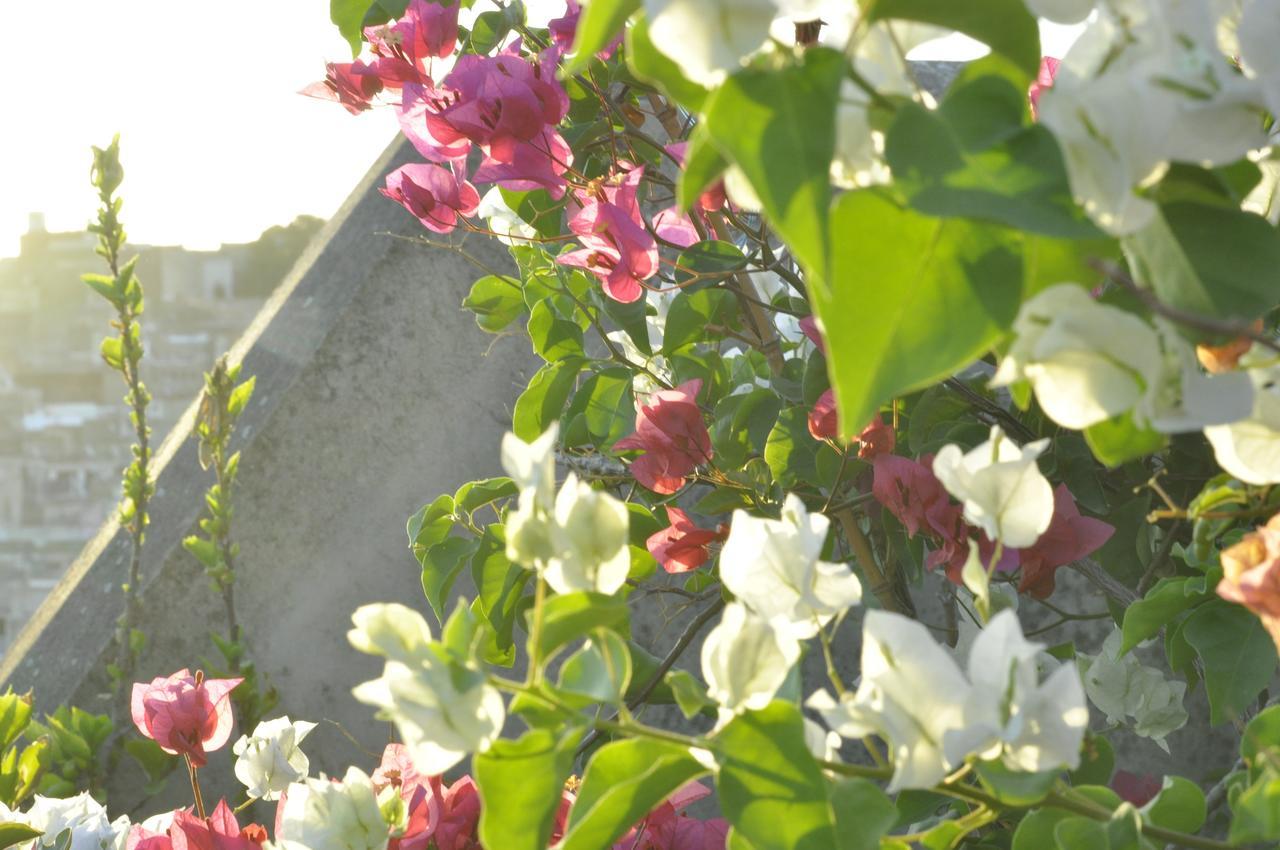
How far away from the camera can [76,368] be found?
12.8 meters

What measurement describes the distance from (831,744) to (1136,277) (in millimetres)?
220

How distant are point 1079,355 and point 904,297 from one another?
58 mm

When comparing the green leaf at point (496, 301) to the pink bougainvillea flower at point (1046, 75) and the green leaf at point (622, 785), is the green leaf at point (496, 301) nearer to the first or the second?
the pink bougainvillea flower at point (1046, 75)

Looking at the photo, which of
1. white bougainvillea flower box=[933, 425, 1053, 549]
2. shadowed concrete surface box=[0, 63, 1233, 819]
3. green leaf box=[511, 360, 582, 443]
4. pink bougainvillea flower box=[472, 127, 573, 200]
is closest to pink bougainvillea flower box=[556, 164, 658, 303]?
pink bougainvillea flower box=[472, 127, 573, 200]

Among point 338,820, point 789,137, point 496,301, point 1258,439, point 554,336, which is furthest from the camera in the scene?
point 496,301

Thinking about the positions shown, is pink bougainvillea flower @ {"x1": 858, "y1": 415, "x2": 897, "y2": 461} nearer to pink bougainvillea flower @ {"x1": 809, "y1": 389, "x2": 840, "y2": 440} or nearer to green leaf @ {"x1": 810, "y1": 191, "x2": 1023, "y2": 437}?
pink bougainvillea flower @ {"x1": 809, "y1": 389, "x2": 840, "y2": 440}

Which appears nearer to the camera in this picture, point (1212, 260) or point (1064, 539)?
point (1212, 260)

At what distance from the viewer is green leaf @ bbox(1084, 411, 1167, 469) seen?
1.28 ft

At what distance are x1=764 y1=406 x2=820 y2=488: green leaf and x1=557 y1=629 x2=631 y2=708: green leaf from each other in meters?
0.57

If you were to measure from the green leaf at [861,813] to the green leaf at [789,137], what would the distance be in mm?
195

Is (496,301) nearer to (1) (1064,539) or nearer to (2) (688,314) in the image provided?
(2) (688,314)

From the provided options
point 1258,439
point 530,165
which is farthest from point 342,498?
point 1258,439

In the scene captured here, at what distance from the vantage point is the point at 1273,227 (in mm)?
377

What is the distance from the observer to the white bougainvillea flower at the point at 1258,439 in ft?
1.40
